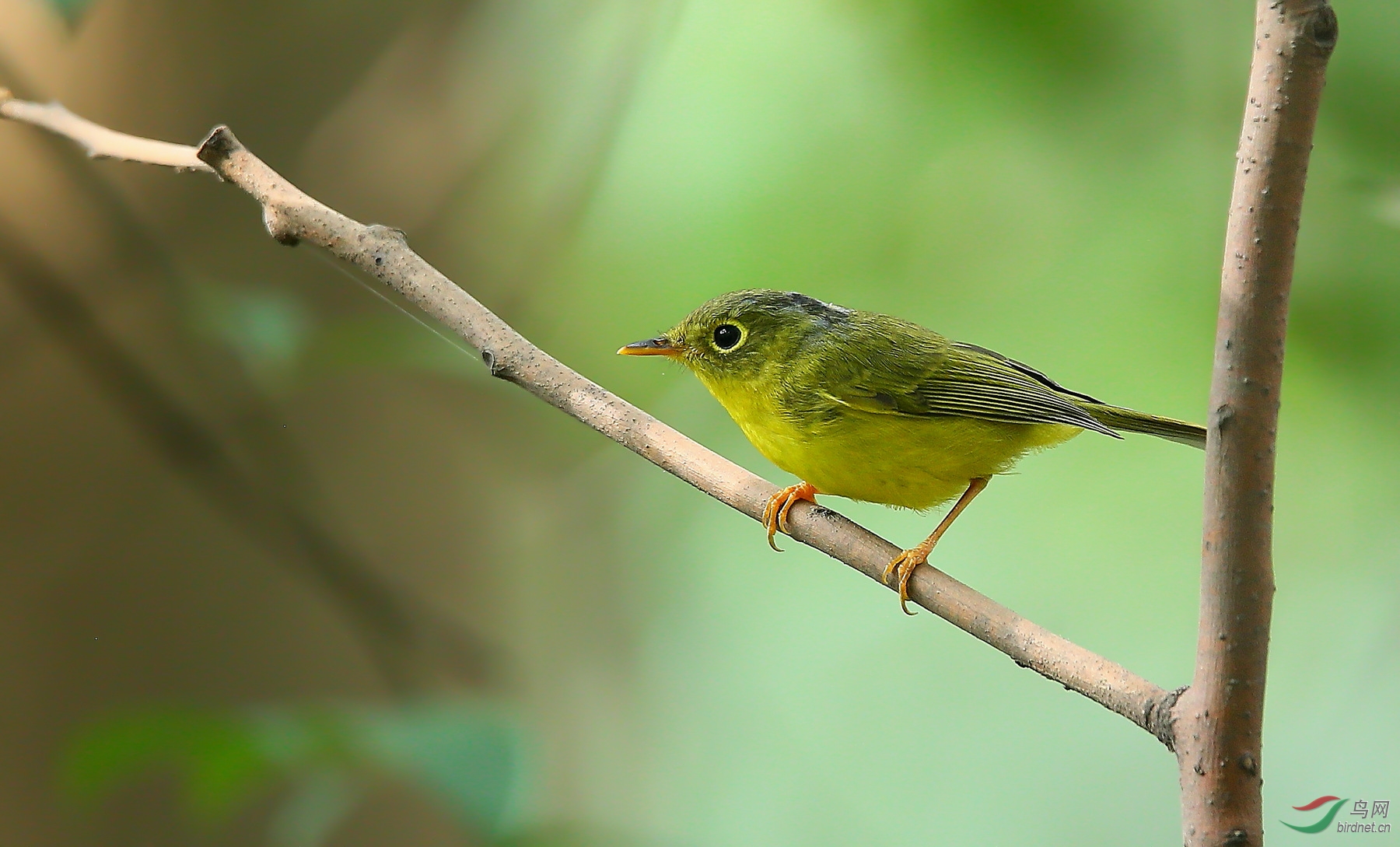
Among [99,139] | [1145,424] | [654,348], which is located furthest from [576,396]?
[99,139]

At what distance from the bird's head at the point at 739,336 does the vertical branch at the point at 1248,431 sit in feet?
1.94

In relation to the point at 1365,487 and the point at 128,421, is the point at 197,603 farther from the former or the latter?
the point at 1365,487

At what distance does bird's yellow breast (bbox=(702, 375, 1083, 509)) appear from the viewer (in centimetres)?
106

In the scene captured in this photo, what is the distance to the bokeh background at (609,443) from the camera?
4.68ft

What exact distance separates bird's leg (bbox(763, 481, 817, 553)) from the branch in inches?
0.4

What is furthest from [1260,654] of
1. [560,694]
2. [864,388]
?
[560,694]

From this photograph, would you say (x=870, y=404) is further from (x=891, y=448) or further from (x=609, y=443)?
(x=609, y=443)

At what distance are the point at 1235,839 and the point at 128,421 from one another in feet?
5.16

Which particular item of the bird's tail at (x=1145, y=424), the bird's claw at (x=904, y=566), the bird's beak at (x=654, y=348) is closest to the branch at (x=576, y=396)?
the bird's claw at (x=904, y=566)

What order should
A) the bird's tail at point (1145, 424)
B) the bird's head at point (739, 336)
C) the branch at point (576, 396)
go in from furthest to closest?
the bird's head at point (739, 336)
the bird's tail at point (1145, 424)
the branch at point (576, 396)

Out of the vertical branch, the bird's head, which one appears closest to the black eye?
the bird's head

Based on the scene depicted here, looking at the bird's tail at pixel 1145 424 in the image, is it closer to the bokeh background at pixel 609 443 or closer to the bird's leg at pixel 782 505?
the bird's leg at pixel 782 505

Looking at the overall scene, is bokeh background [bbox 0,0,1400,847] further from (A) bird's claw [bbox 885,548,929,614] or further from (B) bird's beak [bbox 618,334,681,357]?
(A) bird's claw [bbox 885,548,929,614]

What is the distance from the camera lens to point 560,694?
1.58 metres
